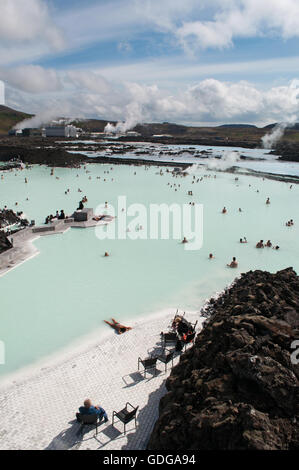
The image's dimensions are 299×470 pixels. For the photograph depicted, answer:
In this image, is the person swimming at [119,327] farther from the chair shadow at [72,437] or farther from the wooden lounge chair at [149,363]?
the chair shadow at [72,437]

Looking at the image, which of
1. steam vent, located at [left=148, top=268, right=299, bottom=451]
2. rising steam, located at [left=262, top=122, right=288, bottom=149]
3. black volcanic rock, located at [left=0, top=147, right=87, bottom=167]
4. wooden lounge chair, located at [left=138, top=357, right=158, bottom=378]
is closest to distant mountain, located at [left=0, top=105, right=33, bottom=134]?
black volcanic rock, located at [left=0, top=147, right=87, bottom=167]

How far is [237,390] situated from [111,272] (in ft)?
29.7

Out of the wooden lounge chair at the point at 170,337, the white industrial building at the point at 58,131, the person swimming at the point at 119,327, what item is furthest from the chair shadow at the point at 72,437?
the white industrial building at the point at 58,131

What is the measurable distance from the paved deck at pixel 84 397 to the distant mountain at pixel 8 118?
153008 millimetres

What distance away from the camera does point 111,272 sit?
1370 centimetres

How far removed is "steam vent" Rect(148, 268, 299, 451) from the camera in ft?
14.7

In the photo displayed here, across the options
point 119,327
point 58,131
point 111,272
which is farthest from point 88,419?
point 58,131

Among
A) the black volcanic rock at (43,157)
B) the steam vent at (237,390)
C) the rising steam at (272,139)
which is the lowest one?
the steam vent at (237,390)

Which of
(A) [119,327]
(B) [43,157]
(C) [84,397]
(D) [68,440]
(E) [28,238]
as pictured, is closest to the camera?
(D) [68,440]

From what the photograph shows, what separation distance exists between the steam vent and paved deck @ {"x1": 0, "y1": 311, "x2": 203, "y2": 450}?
0.70 m

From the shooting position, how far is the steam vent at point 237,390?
4.47m

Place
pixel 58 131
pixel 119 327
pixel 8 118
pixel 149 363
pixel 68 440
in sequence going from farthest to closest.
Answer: pixel 8 118 < pixel 58 131 < pixel 119 327 < pixel 149 363 < pixel 68 440

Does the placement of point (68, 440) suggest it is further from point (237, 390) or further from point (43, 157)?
point (43, 157)

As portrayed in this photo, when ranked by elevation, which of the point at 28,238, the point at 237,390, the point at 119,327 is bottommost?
the point at 119,327
